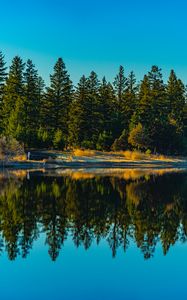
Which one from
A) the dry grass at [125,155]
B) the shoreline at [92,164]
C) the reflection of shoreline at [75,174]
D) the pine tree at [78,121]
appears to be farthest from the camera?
the pine tree at [78,121]

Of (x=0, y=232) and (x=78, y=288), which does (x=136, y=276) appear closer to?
(x=78, y=288)

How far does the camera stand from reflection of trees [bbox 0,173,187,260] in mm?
13672

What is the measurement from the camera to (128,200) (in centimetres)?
2306

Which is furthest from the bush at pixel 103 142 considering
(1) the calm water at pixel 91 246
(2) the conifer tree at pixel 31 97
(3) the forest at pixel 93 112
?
(1) the calm water at pixel 91 246

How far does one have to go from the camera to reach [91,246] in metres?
13.0

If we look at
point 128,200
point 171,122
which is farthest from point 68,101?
point 128,200

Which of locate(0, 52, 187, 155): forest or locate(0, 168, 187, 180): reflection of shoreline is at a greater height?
locate(0, 52, 187, 155): forest

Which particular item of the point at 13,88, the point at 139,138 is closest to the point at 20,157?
the point at 139,138

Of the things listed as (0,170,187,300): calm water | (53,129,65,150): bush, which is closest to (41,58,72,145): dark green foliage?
(53,129,65,150): bush

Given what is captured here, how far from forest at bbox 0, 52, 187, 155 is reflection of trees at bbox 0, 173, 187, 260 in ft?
113

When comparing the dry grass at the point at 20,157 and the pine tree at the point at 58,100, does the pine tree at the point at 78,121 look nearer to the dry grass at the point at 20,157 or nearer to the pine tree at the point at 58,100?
the pine tree at the point at 58,100

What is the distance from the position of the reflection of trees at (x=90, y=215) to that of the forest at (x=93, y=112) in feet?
113

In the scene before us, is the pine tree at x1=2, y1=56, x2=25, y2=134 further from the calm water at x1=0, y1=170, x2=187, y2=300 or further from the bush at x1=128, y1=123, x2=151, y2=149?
the calm water at x1=0, y1=170, x2=187, y2=300

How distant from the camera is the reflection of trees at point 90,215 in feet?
44.9
